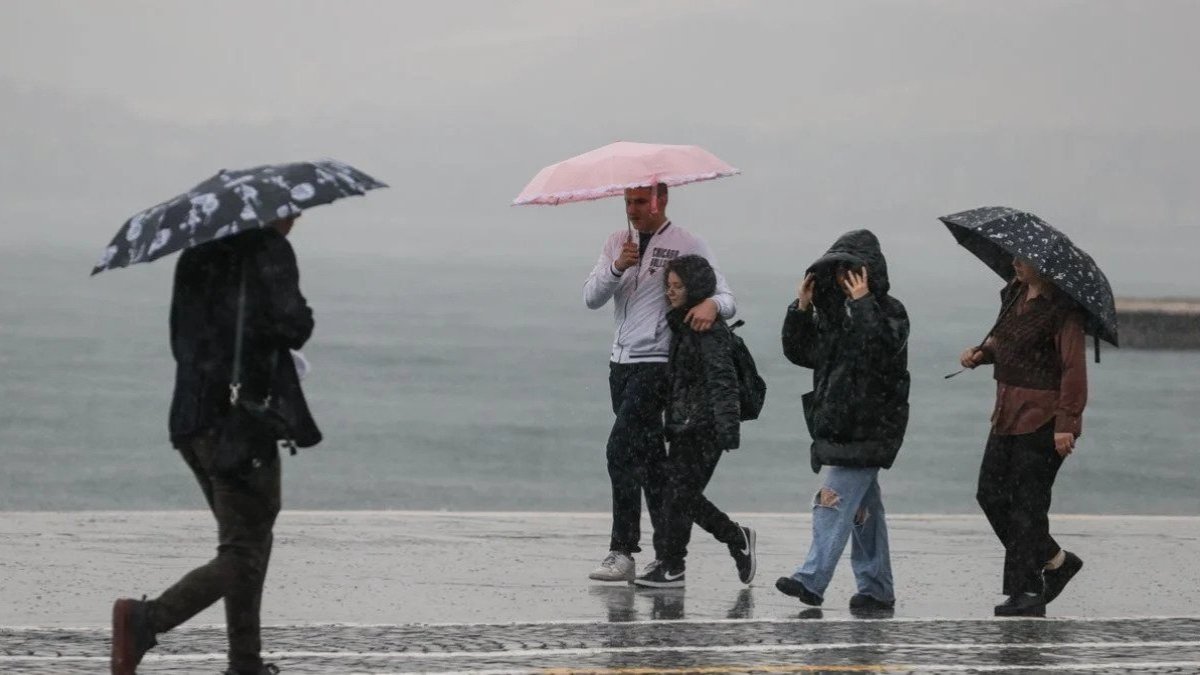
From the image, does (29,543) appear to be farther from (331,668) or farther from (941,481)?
(941,481)

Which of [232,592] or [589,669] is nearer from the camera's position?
[232,592]

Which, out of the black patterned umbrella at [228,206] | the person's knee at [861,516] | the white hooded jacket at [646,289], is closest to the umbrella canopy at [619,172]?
the white hooded jacket at [646,289]

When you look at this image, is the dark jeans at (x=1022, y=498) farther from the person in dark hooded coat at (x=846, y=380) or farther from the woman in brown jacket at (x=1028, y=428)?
the person in dark hooded coat at (x=846, y=380)

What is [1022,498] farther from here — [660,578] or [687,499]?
[660,578]

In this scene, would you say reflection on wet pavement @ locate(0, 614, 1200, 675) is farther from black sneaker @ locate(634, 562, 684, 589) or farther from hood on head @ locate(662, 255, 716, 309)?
hood on head @ locate(662, 255, 716, 309)

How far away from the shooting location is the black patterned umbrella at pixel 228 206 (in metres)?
5.90

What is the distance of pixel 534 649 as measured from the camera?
696 centimetres

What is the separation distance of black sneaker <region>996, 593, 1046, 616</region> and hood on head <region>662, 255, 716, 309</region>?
5.35ft

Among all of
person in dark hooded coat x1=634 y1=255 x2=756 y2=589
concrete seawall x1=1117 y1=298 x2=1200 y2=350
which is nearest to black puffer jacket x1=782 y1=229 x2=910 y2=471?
person in dark hooded coat x1=634 y1=255 x2=756 y2=589

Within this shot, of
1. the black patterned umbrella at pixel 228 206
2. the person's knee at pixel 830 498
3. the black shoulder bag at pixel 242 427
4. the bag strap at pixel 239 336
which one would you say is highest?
the black patterned umbrella at pixel 228 206

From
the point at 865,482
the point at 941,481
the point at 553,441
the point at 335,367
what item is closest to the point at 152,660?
the point at 865,482

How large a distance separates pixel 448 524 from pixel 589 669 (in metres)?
4.17

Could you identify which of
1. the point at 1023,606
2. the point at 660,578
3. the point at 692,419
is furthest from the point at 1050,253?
the point at 660,578

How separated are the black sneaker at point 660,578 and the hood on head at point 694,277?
1.08 m
